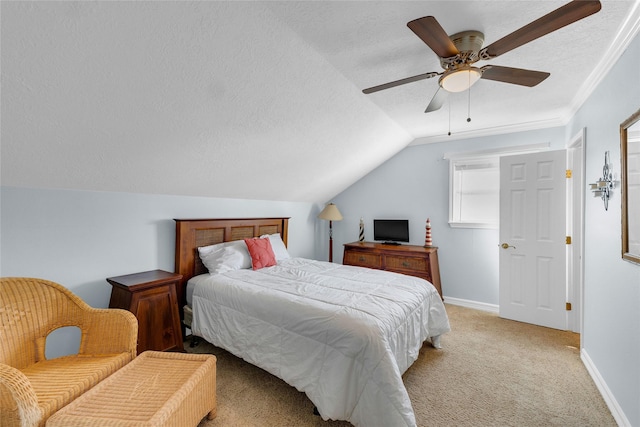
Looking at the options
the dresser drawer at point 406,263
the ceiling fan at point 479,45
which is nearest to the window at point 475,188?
the dresser drawer at point 406,263

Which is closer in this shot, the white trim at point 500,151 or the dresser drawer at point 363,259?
the white trim at point 500,151

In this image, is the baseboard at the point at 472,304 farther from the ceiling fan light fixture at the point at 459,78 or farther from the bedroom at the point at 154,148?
the ceiling fan light fixture at the point at 459,78

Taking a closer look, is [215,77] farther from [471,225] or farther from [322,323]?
[471,225]

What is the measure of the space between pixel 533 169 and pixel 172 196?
405 cm

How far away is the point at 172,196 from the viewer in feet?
9.25

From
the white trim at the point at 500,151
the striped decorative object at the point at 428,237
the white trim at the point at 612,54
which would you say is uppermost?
the white trim at the point at 612,54

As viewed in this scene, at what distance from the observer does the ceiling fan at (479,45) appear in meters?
1.21

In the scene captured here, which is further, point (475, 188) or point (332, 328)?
point (475, 188)

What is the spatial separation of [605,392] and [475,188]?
2.51 m

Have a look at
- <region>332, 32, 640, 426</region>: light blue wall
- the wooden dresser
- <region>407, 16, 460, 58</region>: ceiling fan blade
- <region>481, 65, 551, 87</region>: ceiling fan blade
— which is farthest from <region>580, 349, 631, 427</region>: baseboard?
<region>407, 16, 460, 58</region>: ceiling fan blade

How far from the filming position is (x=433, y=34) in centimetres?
141

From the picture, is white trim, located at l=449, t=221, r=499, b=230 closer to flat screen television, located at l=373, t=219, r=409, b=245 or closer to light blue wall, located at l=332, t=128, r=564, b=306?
light blue wall, located at l=332, t=128, r=564, b=306

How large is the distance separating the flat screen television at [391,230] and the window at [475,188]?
2.16ft

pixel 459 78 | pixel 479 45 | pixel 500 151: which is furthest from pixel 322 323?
pixel 500 151
